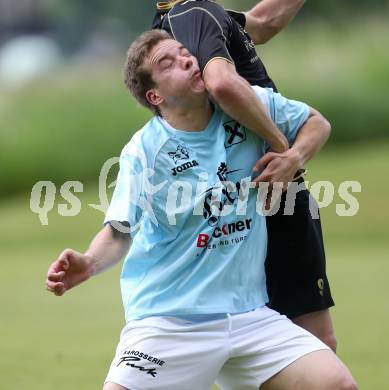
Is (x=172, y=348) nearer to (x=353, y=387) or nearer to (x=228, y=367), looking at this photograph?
(x=228, y=367)

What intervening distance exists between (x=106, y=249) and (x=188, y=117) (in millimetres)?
645

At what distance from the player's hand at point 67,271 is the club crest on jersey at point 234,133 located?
0.78m

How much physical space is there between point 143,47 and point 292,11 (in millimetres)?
1429

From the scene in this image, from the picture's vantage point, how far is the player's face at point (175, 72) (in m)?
4.55

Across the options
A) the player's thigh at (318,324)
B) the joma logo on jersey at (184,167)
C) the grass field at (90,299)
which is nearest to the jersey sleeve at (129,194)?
the joma logo on jersey at (184,167)

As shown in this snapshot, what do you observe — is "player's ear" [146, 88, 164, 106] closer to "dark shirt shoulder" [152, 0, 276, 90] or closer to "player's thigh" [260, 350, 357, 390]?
"dark shirt shoulder" [152, 0, 276, 90]

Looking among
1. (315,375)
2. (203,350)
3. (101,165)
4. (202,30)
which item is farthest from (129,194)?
(101,165)

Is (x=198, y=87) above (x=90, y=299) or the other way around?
the other way around

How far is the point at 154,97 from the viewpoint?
4641mm

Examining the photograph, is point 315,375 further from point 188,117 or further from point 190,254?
point 188,117

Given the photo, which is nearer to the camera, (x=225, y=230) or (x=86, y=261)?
(x=86, y=261)

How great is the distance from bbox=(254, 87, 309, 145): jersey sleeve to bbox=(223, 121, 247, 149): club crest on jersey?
0.58 ft

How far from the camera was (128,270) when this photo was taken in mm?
4602

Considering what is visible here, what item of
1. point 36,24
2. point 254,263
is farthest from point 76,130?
point 36,24
